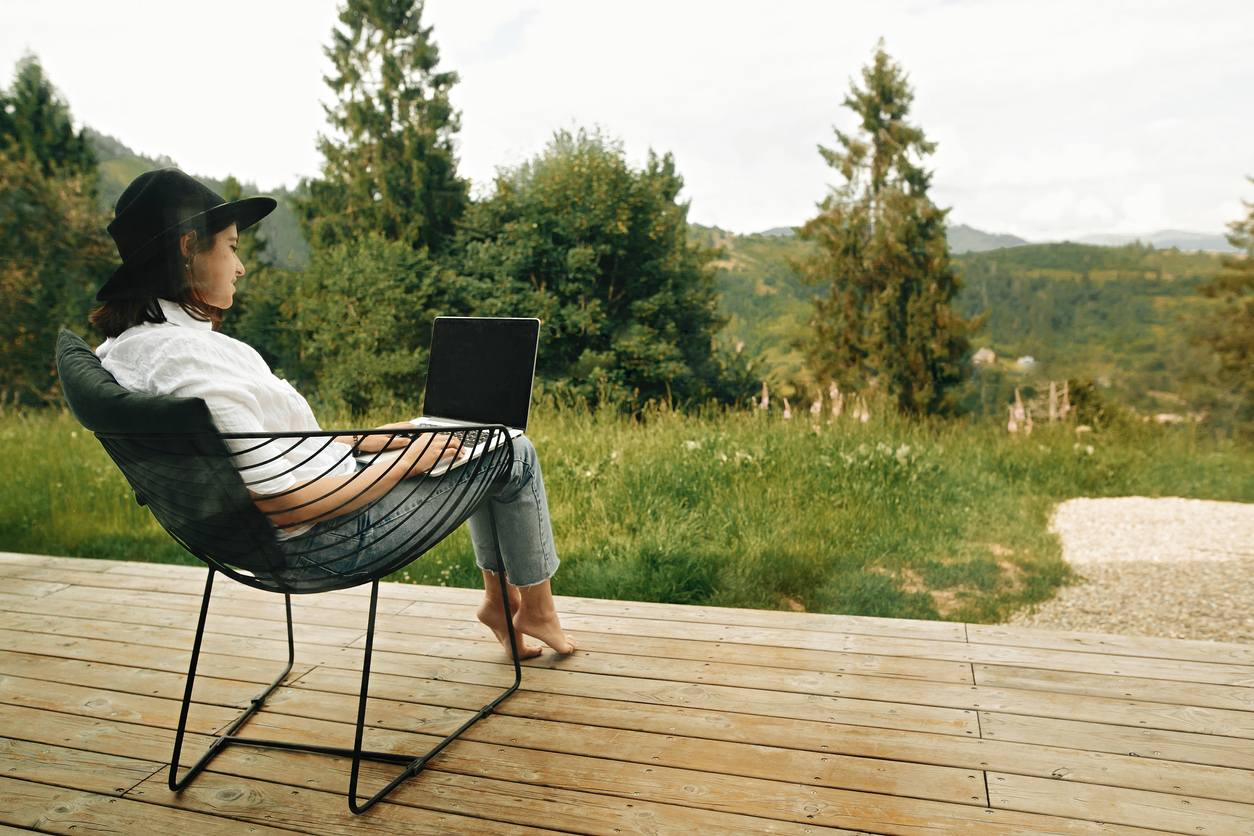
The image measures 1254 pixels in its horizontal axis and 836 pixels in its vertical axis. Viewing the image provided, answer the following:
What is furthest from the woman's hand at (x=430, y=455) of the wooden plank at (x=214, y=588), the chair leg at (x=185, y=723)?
the wooden plank at (x=214, y=588)

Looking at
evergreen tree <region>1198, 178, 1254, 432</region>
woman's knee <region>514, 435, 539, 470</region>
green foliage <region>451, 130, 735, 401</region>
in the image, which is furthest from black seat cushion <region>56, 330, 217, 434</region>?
green foliage <region>451, 130, 735, 401</region>

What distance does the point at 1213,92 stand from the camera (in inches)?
132

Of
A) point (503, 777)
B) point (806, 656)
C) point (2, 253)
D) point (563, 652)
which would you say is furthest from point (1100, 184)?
point (2, 253)

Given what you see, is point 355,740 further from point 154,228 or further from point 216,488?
point 154,228

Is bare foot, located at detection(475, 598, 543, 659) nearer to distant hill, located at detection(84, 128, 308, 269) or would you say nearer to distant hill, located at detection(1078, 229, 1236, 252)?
distant hill, located at detection(1078, 229, 1236, 252)

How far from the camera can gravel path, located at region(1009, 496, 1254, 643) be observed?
8.18ft

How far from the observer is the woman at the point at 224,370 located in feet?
3.57

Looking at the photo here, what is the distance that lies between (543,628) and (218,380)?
827 millimetres

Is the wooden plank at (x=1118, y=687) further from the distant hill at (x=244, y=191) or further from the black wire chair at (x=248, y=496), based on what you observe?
the distant hill at (x=244, y=191)

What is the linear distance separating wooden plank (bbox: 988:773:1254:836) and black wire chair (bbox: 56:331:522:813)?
2.92 feet

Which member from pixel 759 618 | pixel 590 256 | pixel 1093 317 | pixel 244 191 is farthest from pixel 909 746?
pixel 590 256

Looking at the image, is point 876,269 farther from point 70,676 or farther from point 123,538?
point 70,676

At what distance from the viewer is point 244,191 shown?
24.4ft

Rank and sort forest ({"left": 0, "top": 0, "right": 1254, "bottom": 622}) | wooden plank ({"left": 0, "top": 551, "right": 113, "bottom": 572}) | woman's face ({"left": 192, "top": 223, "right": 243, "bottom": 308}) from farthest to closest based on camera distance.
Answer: forest ({"left": 0, "top": 0, "right": 1254, "bottom": 622}) < wooden plank ({"left": 0, "top": 551, "right": 113, "bottom": 572}) < woman's face ({"left": 192, "top": 223, "right": 243, "bottom": 308})
